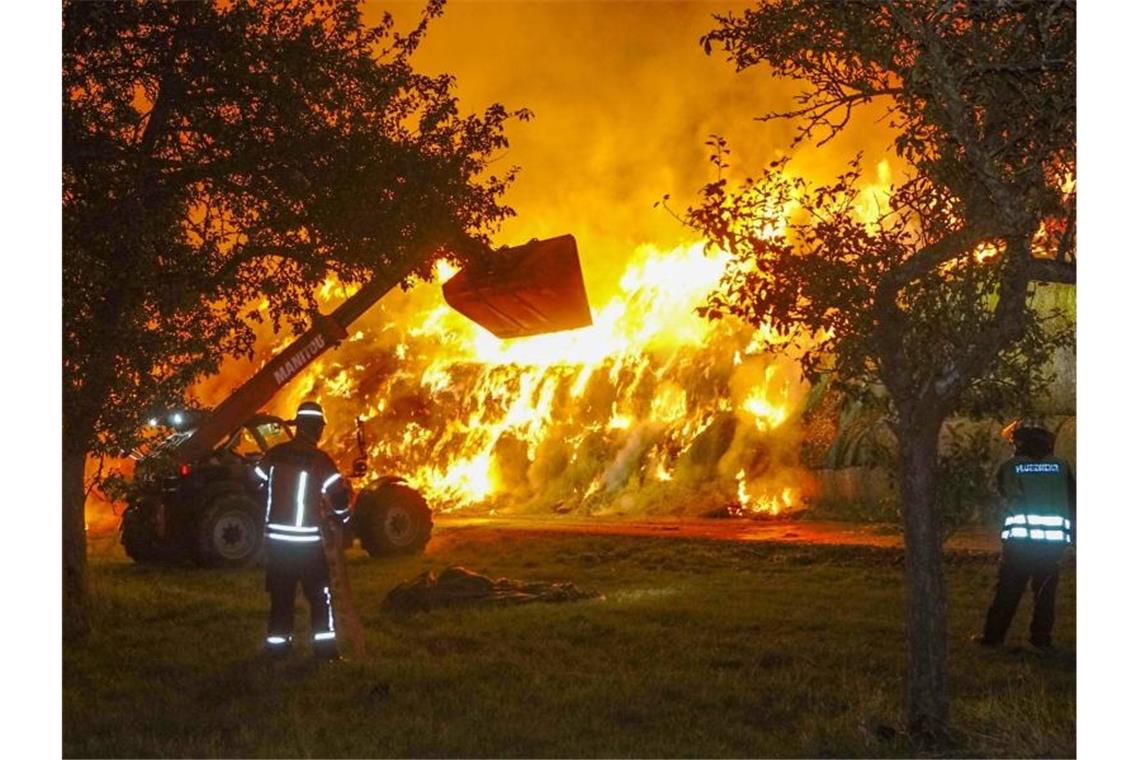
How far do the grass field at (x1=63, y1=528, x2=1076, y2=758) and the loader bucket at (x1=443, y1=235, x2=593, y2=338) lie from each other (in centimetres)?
343

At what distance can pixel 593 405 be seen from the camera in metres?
37.2

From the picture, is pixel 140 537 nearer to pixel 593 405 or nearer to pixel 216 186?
pixel 216 186

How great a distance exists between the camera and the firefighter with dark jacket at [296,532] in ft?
31.0

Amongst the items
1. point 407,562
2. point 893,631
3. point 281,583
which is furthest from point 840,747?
point 407,562

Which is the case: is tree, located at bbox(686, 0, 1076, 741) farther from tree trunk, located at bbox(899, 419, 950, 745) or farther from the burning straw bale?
the burning straw bale

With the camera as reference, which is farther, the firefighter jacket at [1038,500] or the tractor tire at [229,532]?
the tractor tire at [229,532]

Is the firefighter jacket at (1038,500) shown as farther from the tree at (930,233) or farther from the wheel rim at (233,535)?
the wheel rim at (233,535)

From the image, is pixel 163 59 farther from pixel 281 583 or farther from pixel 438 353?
pixel 438 353

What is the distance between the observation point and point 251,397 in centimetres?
1659

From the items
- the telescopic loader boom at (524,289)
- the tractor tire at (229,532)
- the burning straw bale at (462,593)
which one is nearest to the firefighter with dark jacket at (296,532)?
the telescopic loader boom at (524,289)

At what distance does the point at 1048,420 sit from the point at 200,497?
18.4m

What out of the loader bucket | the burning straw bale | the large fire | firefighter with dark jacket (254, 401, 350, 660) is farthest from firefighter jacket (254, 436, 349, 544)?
the large fire

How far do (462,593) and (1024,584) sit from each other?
621cm

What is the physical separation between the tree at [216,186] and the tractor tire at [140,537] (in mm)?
6205
